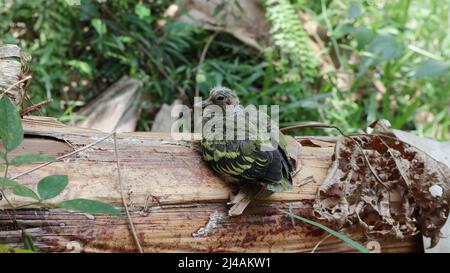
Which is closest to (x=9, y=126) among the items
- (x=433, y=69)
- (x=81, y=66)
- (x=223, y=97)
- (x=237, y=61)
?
(x=223, y=97)

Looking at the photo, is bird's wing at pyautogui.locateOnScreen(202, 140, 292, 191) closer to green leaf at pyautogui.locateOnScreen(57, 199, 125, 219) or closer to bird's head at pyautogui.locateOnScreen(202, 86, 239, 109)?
bird's head at pyautogui.locateOnScreen(202, 86, 239, 109)

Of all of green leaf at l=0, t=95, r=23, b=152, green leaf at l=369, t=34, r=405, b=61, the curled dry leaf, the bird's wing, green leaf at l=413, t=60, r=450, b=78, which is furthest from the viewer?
green leaf at l=369, t=34, r=405, b=61

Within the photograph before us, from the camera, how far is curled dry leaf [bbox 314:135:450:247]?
72.7 inches

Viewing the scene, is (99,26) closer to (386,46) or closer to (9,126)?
(386,46)

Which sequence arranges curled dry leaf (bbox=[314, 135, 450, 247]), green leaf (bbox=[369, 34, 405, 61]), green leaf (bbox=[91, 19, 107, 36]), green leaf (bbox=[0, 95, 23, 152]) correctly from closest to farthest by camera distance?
green leaf (bbox=[0, 95, 23, 152]) → curled dry leaf (bbox=[314, 135, 450, 247]) → green leaf (bbox=[369, 34, 405, 61]) → green leaf (bbox=[91, 19, 107, 36])

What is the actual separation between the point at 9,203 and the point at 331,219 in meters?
1.01

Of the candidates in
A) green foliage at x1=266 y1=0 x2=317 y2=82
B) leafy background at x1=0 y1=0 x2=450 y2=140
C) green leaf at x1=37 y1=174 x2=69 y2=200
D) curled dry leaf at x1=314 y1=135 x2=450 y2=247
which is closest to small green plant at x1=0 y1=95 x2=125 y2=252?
green leaf at x1=37 y1=174 x2=69 y2=200

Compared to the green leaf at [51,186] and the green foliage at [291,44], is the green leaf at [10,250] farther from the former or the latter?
the green foliage at [291,44]

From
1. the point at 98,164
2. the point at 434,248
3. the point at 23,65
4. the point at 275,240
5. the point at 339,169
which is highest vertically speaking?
the point at 23,65

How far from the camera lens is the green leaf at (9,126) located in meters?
1.33

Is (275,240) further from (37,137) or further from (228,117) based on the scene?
(37,137)

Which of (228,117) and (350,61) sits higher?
(228,117)
